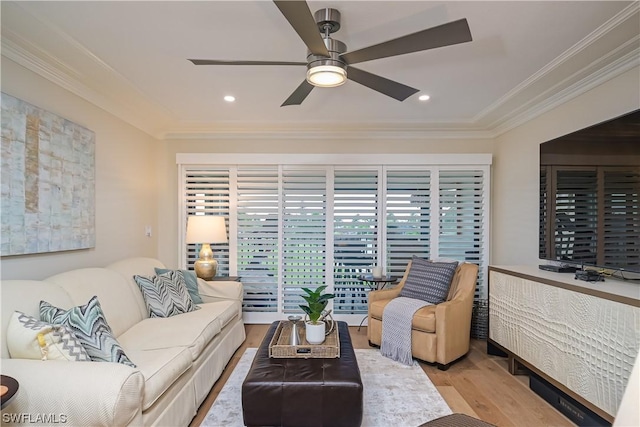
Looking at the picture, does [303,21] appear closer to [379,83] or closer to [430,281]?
[379,83]

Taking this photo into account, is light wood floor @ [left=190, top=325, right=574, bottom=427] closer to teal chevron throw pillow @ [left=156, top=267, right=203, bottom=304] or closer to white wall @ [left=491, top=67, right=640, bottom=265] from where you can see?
teal chevron throw pillow @ [left=156, top=267, right=203, bottom=304]

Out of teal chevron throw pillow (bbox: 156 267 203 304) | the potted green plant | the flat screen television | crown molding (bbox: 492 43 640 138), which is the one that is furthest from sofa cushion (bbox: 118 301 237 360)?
crown molding (bbox: 492 43 640 138)

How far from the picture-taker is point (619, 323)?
1851 millimetres

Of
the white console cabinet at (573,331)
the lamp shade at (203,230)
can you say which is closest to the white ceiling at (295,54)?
the lamp shade at (203,230)

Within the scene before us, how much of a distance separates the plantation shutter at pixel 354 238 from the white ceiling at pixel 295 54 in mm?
983

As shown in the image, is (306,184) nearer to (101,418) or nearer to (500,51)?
(500,51)

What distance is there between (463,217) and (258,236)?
2.69 metres

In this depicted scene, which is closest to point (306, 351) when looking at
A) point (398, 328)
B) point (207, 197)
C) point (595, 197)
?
point (398, 328)

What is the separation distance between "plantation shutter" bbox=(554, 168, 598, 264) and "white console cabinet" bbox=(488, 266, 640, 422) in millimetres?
196

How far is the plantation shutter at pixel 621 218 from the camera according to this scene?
197 cm

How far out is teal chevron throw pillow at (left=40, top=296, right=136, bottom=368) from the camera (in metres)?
1.80

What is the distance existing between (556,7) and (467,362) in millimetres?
2928

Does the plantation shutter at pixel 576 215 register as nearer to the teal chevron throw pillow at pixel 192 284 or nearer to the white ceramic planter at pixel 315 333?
the white ceramic planter at pixel 315 333

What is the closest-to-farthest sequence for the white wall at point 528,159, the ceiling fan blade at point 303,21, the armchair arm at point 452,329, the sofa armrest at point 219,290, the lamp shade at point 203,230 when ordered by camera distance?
the ceiling fan blade at point 303,21, the white wall at point 528,159, the armchair arm at point 452,329, the sofa armrest at point 219,290, the lamp shade at point 203,230
